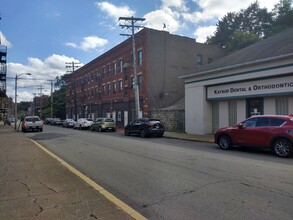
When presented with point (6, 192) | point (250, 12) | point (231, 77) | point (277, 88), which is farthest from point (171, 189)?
point (250, 12)

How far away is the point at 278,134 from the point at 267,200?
22.3 feet

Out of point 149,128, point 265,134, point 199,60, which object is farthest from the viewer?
point 199,60

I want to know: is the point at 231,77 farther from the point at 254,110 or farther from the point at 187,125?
the point at 187,125

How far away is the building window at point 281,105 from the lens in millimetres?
17781

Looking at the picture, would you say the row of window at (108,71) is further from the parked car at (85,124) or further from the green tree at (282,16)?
the green tree at (282,16)

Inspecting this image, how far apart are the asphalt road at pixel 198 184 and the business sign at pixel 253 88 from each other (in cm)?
754

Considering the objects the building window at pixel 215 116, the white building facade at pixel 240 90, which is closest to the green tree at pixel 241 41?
the white building facade at pixel 240 90

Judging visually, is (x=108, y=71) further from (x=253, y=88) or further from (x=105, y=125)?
(x=253, y=88)

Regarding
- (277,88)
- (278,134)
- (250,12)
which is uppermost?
(250,12)

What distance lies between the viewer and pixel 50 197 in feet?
19.4

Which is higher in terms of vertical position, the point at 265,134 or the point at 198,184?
the point at 265,134

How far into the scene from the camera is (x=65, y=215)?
4875 mm

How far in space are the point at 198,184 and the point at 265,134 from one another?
254 inches

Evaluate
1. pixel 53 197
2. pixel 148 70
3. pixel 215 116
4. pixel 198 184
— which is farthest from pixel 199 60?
pixel 53 197
